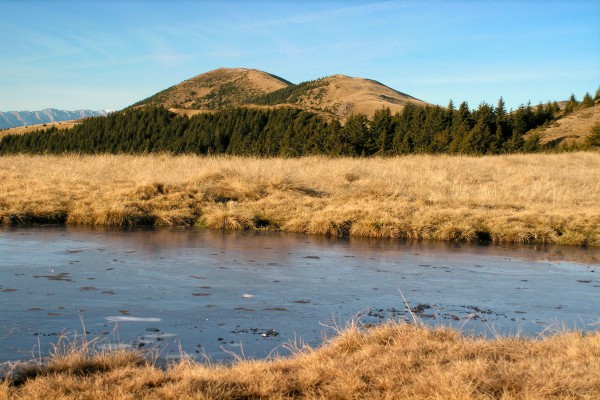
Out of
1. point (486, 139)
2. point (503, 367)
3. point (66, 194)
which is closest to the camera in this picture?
point (503, 367)

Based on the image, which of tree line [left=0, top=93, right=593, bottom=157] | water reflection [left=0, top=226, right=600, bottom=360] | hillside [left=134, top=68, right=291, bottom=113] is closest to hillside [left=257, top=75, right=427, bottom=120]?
hillside [left=134, top=68, right=291, bottom=113]

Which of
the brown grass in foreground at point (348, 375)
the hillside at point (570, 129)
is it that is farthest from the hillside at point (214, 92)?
the brown grass in foreground at point (348, 375)

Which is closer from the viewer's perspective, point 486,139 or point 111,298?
point 111,298

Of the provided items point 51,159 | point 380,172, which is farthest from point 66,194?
point 380,172

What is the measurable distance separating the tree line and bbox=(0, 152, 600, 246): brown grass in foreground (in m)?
11.9

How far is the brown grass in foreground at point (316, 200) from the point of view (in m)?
15.6

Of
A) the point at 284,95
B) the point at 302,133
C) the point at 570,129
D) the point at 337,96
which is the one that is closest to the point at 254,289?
the point at 302,133

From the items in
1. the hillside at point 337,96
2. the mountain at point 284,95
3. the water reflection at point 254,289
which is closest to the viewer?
the water reflection at point 254,289

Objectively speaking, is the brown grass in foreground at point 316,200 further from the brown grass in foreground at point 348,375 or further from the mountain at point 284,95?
the mountain at point 284,95

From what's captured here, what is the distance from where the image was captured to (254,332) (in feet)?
21.2

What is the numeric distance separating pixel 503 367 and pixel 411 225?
34.5ft

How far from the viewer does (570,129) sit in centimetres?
5422

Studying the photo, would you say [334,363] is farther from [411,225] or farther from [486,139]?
[486,139]

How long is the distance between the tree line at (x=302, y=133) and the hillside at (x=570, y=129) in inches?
84.4
